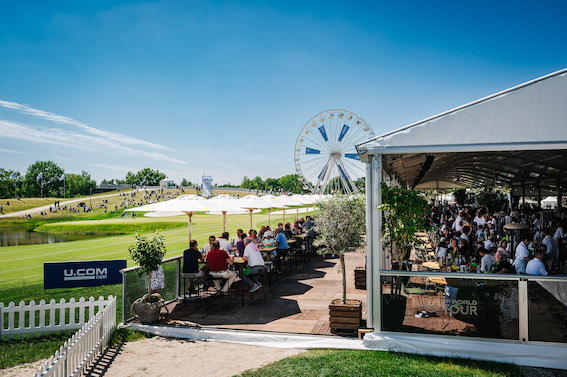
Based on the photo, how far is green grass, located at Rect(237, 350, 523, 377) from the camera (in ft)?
17.3

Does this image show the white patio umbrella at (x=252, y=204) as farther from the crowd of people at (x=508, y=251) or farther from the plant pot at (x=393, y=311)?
the plant pot at (x=393, y=311)

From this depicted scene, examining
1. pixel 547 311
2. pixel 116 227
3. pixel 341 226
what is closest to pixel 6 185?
pixel 116 227

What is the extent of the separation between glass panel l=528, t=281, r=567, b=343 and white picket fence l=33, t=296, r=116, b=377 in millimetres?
6738

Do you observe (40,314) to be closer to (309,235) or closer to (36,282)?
(36,282)

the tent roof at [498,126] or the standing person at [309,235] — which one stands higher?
the tent roof at [498,126]

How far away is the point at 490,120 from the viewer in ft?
20.3

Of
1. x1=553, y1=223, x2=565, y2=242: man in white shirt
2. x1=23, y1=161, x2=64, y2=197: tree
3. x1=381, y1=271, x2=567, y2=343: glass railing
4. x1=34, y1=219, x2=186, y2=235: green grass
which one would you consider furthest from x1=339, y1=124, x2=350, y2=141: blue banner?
x1=23, y1=161, x2=64, y2=197: tree

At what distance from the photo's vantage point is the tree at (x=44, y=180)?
126m

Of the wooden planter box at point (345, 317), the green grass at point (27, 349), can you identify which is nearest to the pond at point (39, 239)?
the green grass at point (27, 349)

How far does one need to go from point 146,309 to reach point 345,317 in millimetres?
4123

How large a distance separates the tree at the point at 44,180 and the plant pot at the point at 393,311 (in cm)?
14324

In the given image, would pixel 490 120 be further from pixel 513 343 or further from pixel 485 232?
pixel 485 232

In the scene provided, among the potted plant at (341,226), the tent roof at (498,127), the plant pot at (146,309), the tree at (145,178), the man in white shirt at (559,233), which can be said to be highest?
the tree at (145,178)

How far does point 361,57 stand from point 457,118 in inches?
437
